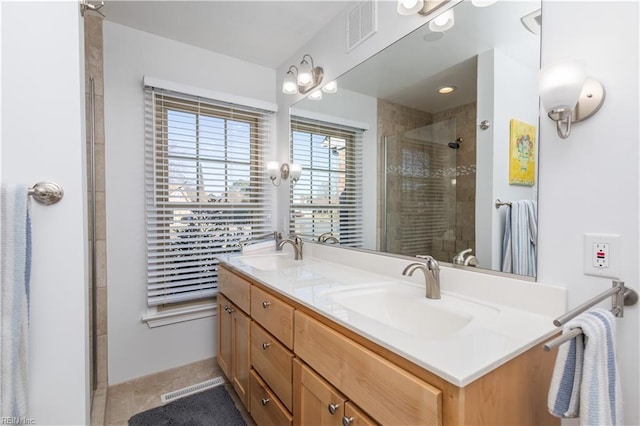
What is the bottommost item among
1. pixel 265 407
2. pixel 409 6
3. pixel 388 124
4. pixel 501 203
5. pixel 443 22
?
pixel 265 407

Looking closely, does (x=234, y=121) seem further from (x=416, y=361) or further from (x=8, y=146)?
(x=416, y=361)

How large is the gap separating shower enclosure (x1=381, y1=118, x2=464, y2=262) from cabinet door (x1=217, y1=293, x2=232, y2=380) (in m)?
1.13

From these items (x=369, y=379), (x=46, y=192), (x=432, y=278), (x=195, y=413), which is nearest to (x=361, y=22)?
(x=432, y=278)

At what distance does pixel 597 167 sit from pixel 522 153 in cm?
23

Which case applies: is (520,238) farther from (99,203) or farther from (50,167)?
(99,203)

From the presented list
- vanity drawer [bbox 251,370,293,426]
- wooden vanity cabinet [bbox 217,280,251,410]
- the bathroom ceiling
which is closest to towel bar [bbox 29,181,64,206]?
wooden vanity cabinet [bbox 217,280,251,410]

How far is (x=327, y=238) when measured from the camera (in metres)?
2.05

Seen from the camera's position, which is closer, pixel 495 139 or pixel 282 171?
pixel 495 139

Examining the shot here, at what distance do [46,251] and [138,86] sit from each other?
157 cm

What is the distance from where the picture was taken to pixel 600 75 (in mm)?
836

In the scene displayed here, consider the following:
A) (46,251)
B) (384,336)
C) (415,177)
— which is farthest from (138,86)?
(384,336)

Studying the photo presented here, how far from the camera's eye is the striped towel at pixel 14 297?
780 mm

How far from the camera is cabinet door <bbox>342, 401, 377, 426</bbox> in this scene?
A: 0.82 meters

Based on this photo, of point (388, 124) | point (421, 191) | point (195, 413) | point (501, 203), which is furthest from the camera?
point (195, 413)
